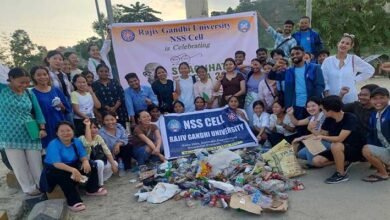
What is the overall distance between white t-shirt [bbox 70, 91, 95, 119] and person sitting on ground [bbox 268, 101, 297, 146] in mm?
2770

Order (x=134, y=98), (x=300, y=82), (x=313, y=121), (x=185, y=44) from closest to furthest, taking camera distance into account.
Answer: (x=313, y=121) < (x=300, y=82) < (x=134, y=98) < (x=185, y=44)

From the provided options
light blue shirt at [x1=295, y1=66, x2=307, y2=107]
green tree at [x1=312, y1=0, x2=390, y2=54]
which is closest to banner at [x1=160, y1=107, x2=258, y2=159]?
→ light blue shirt at [x1=295, y1=66, x2=307, y2=107]

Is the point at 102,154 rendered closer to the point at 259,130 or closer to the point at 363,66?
the point at 259,130

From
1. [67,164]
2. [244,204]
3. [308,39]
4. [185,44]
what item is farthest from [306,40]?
[67,164]

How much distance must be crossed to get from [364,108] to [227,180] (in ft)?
6.89

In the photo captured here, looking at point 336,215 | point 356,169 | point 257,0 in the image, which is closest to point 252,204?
point 336,215

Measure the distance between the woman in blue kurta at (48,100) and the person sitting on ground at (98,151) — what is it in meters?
0.38

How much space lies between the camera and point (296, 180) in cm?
433

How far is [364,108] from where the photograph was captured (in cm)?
464

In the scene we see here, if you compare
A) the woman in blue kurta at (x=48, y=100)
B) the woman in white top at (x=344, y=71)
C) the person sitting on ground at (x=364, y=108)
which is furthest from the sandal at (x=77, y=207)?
the woman in white top at (x=344, y=71)

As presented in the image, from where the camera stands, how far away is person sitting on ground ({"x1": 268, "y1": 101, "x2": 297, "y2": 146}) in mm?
5285

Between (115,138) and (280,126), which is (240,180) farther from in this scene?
(115,138)

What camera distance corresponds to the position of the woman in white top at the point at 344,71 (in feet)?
16.4

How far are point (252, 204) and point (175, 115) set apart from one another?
2.36 meters
